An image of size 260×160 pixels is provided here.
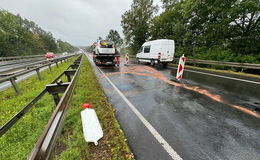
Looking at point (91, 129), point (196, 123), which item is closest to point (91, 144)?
point (91, 129)

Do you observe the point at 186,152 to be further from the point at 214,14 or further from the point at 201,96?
the point at 214,14

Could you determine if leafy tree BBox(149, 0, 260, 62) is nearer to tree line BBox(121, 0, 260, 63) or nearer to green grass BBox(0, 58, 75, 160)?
tree line BBox(121, 0, 260, 63)

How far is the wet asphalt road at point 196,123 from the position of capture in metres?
1.99

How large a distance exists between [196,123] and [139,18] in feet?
89.3

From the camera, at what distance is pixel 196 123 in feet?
8.96

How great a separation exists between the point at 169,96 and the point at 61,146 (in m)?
3.68

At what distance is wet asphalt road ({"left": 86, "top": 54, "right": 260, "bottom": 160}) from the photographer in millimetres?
1990

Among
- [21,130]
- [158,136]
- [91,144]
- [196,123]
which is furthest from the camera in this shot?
[196,123]

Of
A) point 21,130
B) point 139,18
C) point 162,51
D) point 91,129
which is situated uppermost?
point 139,18

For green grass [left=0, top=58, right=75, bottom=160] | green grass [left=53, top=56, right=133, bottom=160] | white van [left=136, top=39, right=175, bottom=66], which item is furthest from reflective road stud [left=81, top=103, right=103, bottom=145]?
white van [left=136, top=39, right=175, bottom=66]

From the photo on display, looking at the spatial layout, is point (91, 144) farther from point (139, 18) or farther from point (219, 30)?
point (139, 18)

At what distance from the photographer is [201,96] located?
13.9 feet

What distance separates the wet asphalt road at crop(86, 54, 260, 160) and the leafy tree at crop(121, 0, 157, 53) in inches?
927

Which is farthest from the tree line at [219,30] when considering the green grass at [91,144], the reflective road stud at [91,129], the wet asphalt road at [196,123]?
the reflective road stud at [91,129]
